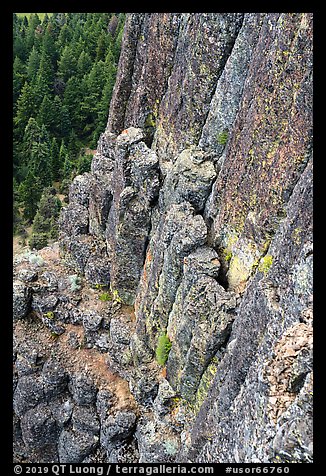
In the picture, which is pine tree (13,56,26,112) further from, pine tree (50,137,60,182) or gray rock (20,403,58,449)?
gray rock (20,403,58,449)

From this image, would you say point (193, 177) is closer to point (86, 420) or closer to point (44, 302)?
point (44, 302)

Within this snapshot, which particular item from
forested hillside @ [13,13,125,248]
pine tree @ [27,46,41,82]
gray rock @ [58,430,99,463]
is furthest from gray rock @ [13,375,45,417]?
pine tree @ [27,46,41,82]

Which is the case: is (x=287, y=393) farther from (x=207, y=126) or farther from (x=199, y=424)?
(x=207, y=126)

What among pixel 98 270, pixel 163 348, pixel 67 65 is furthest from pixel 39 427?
pixel 67 65

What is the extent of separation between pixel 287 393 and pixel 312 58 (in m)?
11.2

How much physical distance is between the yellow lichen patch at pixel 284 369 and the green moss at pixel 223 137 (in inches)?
518

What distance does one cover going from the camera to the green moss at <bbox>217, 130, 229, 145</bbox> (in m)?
23.8

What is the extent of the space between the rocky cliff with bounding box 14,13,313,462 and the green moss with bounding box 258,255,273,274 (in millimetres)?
87


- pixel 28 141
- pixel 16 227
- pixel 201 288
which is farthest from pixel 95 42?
pixel 201 288

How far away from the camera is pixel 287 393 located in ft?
41.1

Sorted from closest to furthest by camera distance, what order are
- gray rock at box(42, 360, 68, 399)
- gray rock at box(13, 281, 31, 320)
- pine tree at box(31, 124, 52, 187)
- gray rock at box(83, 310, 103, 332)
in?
gray rock at box(42, 360, 68, 399) → gray rock at box(83, 310, 103, 332) → gray rock at box(13, 281, 31, 320) → pine tree at box(31, 124, 52, 187)

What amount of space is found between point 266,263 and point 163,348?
11320mm

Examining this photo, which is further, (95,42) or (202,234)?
(95,42)

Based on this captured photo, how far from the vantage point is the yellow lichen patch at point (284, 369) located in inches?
489
